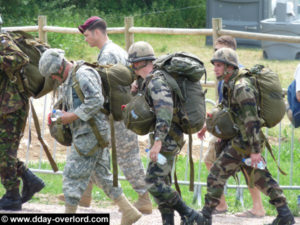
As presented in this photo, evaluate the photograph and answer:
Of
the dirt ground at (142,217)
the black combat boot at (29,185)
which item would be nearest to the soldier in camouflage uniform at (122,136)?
the dirt ground at (142,217)

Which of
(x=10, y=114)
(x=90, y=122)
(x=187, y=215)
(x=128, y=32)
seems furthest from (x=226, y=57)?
(x=128, y=32)

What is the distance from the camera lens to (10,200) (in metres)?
7.34

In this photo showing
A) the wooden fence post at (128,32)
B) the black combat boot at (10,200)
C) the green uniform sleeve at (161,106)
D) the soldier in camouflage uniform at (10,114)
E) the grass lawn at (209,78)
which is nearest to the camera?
the green uniform sleeve at (161,106)

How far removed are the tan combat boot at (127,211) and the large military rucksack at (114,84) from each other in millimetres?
764

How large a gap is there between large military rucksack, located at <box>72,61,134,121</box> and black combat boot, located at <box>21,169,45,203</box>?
1.32 meters

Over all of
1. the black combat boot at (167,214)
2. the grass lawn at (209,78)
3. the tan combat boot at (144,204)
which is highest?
the black combat boot at (167,214)

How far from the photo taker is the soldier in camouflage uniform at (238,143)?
6.34 m

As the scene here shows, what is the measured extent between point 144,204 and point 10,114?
5.36 feet

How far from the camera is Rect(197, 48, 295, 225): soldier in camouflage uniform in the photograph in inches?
250

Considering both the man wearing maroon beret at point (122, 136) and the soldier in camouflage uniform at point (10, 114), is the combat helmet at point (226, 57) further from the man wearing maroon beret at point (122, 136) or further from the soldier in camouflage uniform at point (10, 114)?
the soldier in camouflage uniform at point (10, 114)

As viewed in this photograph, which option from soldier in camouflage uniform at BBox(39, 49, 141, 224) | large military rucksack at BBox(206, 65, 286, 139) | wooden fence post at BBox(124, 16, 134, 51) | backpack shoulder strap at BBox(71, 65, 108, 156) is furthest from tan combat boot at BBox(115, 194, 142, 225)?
wooden fence post at BBox(124, 16, 134, 51)

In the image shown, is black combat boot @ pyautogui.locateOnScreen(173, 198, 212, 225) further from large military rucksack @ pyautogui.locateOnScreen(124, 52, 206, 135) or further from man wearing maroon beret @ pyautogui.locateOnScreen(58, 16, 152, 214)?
man wearing maroon beret @ pyautogui.locateOnScreen(58, 16, 152, 214)

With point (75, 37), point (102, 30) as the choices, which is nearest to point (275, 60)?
point (75, 37)

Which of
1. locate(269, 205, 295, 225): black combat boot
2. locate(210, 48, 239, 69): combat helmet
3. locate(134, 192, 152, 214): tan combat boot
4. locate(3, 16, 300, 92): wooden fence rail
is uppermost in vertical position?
locate(210, 48, 239, 69): combat helmet
